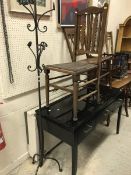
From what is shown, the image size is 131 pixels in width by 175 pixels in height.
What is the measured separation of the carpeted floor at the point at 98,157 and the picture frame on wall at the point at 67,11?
145cm

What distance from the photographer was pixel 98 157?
1.85 metres

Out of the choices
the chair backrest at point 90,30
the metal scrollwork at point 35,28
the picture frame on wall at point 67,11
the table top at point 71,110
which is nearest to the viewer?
the metal scrollwork at point 35,28

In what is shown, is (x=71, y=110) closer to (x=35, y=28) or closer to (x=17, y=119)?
(x=17, y=119)

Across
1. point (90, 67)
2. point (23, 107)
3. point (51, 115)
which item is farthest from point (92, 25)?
point (23, 107)

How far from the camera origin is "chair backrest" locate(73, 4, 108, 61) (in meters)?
1.50

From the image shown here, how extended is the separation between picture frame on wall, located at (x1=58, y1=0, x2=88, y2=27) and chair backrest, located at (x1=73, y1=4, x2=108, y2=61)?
8.2 inches

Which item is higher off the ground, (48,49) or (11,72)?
(48,49)

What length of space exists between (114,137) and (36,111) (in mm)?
1192

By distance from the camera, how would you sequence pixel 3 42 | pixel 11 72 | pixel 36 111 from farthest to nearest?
pixel 36 111, pixel 11 72, pixel 3 42

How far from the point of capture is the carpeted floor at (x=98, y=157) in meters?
1.66

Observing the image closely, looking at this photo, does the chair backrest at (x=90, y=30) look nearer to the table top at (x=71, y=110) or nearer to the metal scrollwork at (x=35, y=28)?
the metal scrollwork at (x=35, y=28)

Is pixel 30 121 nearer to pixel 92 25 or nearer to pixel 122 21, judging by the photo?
pixel 92 25

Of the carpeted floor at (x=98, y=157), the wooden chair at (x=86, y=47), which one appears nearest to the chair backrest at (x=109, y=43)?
the wooden chair at (x=86, y=47)

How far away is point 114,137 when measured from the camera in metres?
2.21
